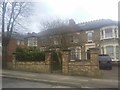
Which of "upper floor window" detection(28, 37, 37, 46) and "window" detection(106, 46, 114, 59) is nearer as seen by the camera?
"window" detection(106, 46, 114, 59)

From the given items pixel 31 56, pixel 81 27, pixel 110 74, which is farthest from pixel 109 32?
pixel 31 56

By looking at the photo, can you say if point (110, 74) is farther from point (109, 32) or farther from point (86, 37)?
point (86, 37)

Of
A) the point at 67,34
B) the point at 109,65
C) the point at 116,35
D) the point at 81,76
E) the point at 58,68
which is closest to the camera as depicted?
the point at 81,76

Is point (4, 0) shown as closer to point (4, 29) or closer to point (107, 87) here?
point (4, 29)

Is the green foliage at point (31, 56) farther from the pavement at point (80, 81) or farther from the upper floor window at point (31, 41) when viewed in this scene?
the upper floor window at point (31, 41)

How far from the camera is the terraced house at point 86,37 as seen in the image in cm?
3825

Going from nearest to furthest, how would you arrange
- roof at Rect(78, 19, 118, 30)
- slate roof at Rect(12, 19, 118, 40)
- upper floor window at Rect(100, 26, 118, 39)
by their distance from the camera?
slate roof at Rect(12, 19, 118, 40)
upper floor window at Rect(100, 26, 118, 39)
roof at Rect(78, 19, 118, 30)

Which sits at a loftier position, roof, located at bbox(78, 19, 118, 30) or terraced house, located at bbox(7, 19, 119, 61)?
roof, located at bbox(78, 19, 118, 30)

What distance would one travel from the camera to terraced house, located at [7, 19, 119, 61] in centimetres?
3825

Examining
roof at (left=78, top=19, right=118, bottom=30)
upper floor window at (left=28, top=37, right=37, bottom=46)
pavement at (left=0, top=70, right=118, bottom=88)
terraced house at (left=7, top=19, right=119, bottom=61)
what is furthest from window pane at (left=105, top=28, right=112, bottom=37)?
pavement at (left=0, top=70, right=118, bottom=88)

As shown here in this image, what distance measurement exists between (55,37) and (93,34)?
7.81 meters

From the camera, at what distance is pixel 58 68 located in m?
24.0

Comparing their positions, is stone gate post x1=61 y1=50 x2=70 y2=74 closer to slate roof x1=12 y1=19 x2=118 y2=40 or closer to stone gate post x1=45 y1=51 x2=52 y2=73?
stone gate post x1=45 y1=51 x2=52 y2=73

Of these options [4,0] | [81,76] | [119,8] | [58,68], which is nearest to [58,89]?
[81,76]
